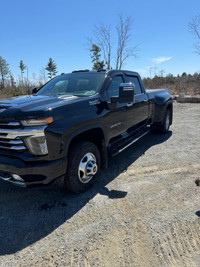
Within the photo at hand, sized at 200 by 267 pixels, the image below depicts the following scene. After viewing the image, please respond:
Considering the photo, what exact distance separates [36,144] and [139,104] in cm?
294

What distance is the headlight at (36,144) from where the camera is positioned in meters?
2.18

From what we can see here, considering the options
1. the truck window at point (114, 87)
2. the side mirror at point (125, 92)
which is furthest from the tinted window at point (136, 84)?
the side mirror at point (125, 92)

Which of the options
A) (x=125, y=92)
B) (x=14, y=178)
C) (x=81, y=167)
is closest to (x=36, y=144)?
(x=14, y=178)

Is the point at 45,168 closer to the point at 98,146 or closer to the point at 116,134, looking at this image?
the point at 98,146

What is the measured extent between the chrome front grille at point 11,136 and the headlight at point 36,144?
0.30ft

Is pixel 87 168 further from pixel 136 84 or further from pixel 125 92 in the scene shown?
pixel 136 84

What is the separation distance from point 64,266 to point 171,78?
3085 centimetres

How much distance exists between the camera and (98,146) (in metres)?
3.27

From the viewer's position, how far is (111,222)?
2.35 m

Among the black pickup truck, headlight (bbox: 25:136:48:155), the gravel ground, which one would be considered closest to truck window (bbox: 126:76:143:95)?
the black pickup truck

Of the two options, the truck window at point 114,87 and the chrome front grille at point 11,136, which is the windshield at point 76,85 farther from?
the chrome front grille at point 11,136

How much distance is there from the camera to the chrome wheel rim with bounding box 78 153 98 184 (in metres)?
2.83

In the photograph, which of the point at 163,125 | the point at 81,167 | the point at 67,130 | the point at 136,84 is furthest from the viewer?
the point at 163,125

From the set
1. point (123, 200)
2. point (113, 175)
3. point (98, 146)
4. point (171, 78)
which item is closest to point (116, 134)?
point (98, 146)
